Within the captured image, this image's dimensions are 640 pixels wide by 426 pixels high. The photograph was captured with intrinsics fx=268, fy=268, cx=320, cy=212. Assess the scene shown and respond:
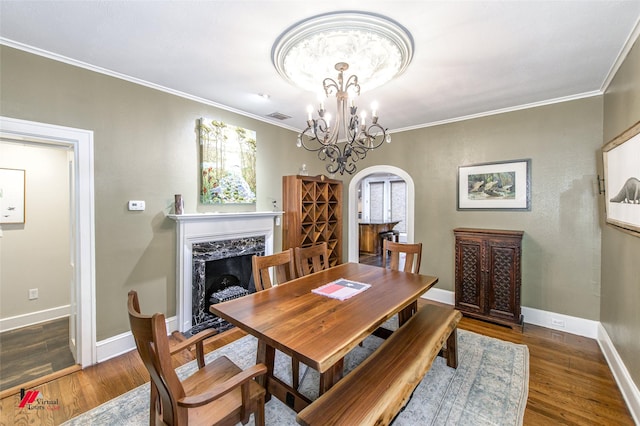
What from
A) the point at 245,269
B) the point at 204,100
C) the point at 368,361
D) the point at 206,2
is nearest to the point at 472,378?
the point at 368,361

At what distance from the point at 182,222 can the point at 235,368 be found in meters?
1.83

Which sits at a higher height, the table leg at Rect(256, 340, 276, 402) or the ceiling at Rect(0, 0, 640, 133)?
the ceiling at Rect(0, 0, 640, 133)

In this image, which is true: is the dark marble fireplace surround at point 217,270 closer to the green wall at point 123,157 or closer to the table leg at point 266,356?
the green wall at point 123,157

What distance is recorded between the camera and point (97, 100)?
2.50m

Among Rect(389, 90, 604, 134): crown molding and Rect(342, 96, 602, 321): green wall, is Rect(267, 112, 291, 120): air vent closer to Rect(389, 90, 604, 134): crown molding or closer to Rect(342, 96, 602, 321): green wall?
Rect(389, 90, 604, 134): crown molding

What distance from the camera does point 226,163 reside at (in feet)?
11.2

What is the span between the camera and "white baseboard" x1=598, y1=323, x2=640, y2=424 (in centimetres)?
187

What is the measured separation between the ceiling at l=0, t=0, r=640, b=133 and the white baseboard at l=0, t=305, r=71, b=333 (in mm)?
3050

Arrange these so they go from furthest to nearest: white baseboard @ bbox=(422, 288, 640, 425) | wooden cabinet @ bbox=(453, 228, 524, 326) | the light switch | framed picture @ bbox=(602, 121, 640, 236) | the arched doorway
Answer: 1. the arched doorway
2. wooden cabinet @ bbox=(453, 228, 524, 326)
3. the light switch
4. white baseboard @ bbox=(422, 288, 640, 425)
5. framed picture @ bbox=(602, 121, 640, 236)

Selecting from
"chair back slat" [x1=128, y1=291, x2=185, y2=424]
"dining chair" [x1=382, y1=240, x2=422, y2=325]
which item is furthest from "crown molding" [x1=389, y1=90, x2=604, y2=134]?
"chair back slat" [x1=128, y1=291, x2=185, y2=424]

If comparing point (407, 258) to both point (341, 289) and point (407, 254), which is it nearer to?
point (407, 254)

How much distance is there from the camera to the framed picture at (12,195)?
123 inches

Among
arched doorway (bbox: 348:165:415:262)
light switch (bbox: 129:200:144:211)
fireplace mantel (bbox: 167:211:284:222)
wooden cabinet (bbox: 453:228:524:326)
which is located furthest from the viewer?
arched doorway (bbox: 348:165:415:262)

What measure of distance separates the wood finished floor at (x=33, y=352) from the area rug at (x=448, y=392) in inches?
38.7
